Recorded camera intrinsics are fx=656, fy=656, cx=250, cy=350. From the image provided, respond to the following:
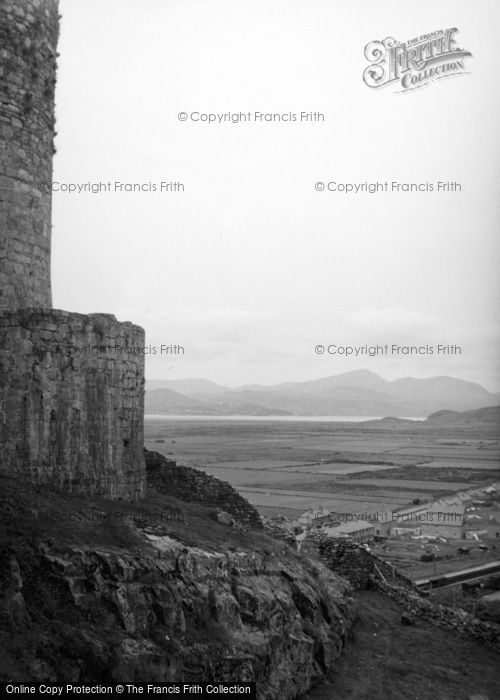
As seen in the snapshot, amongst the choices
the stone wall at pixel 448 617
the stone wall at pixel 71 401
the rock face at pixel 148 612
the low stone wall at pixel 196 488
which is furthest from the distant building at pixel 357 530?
the stone wall at pixel 71 401

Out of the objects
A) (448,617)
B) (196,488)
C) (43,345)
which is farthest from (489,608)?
(43,345)

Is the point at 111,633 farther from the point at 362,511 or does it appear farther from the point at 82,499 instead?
the point at 362,511

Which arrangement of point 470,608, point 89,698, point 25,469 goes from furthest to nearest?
point 470,608 < point 25,469 < point 89,698

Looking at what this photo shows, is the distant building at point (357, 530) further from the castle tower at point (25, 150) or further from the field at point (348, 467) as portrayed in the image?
the castle tower at point (25, 150)

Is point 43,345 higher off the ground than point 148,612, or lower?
higher

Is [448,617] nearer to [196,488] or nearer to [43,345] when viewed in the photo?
[196,488]

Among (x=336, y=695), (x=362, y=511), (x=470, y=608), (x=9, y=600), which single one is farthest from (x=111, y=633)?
→ (x=362, y=511)
